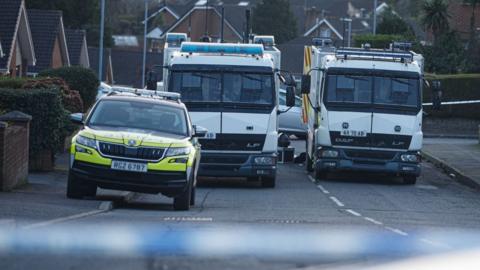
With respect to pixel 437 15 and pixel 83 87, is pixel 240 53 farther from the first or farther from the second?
pixel 437 15

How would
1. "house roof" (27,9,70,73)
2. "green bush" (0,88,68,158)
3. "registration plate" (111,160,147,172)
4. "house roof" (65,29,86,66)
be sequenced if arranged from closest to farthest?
"registration plate" (111,160,147,172)
"green bush" (0,88,68,158)
"house roof" (27,9,70,73)
"house roof" (65,29,86,66)

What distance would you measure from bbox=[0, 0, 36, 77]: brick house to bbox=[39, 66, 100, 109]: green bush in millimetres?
2449

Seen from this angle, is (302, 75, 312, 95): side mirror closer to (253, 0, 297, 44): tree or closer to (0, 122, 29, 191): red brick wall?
(0, 122, 29, 191): red brick wall

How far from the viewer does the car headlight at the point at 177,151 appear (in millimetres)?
17328

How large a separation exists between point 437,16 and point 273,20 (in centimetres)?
1564

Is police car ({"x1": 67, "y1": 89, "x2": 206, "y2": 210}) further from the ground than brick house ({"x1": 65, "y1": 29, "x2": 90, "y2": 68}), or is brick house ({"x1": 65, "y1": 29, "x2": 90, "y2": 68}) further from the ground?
brick house ({"x1": 65, "y1": 29, "x2": 90, "y2": 68})

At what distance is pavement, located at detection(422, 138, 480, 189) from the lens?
28.9 m

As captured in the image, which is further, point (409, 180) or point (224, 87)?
point (409, 180)

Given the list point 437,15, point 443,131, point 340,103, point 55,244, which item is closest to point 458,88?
point 443,131

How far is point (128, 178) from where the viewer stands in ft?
56.3

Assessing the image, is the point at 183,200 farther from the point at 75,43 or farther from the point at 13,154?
the point at 75,43

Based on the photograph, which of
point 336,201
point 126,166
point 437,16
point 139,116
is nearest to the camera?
point 126,166

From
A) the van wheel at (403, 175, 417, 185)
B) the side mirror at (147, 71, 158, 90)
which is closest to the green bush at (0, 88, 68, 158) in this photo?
Answer: the side mirror at (147, 71, 158, 90)

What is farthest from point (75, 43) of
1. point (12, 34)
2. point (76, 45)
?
point (12, 34)
